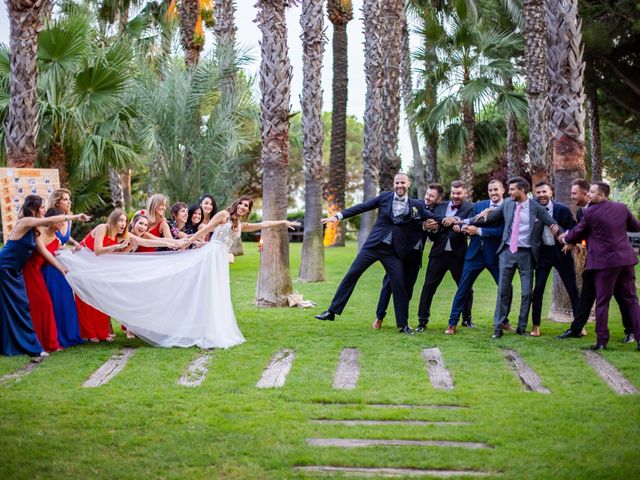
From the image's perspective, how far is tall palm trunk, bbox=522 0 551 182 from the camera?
19797mm

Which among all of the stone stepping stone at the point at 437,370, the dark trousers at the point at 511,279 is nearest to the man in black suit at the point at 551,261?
the dark trousers at the point at 511,279

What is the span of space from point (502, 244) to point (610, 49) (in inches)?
818

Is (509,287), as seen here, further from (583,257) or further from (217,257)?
(217,257)

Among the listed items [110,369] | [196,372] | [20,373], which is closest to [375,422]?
[196,372]

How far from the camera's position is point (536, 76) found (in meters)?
19.8

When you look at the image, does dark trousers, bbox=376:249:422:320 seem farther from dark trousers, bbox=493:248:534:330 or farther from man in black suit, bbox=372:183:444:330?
dark trousers, bbox=493:248:534:330

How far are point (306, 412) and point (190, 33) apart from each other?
965 inches

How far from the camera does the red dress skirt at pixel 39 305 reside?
11.1m

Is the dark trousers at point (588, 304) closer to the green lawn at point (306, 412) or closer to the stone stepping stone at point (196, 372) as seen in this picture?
the green lawn at point (306, 412)

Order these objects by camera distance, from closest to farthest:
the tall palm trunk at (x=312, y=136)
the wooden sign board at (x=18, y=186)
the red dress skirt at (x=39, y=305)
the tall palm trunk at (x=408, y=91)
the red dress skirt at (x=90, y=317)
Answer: the red dress skirt at (x=39, y=305), the red dress skirt at (x=90, y=317), the wooden sign board at (x=18, y=186), the tall palm trunk at (x=312, y=136), the tall palm trunk at (x=408, y=91)

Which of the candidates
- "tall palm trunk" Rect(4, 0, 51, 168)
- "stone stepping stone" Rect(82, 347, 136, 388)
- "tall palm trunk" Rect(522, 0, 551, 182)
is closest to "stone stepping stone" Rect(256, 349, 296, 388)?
"stone stepping stone" Rect(82, 347, 136, 388)

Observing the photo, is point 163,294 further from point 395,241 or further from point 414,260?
point 414,260

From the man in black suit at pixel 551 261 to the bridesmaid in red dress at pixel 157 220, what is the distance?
5.08 m

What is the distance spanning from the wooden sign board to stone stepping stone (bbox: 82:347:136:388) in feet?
9.81
